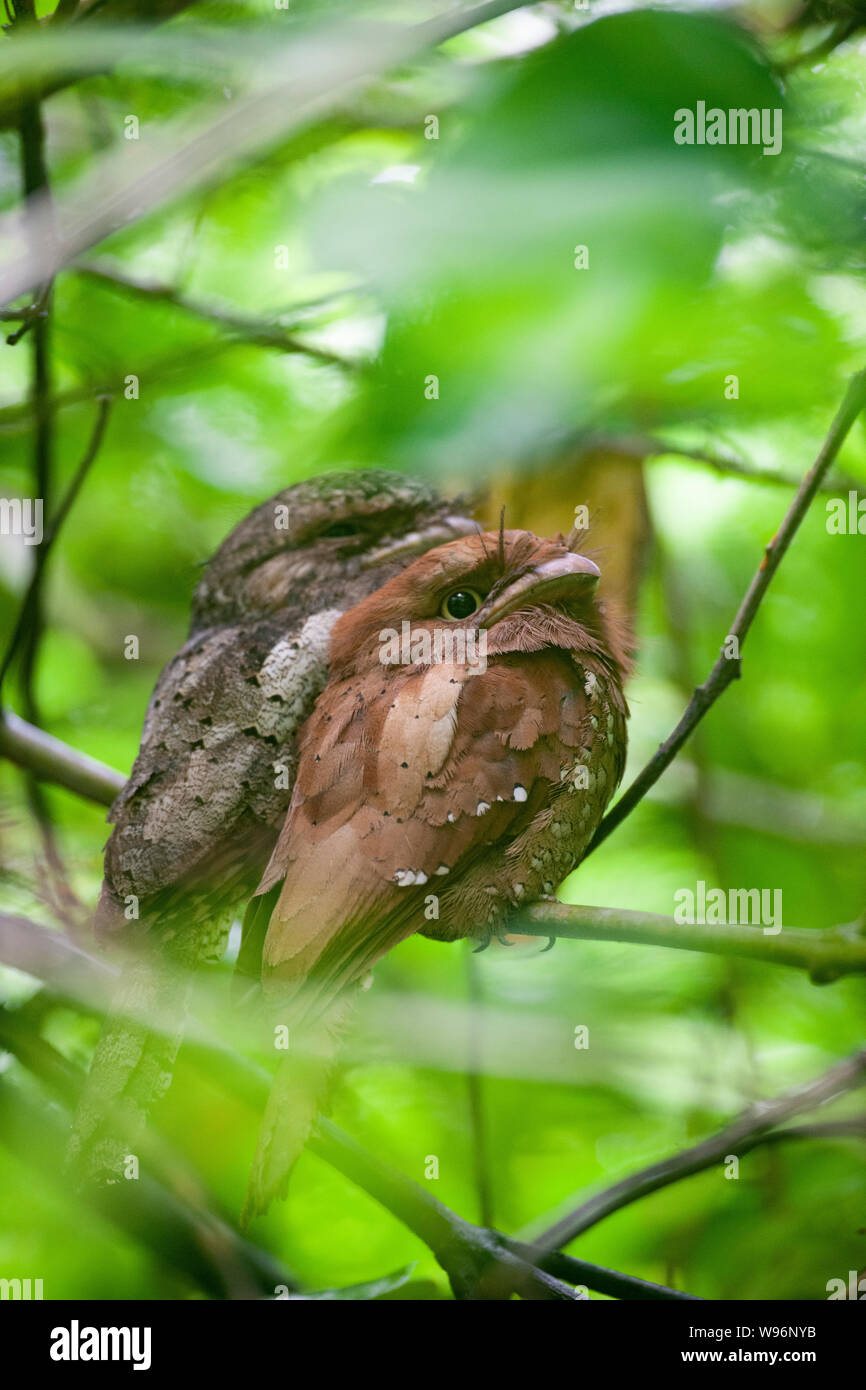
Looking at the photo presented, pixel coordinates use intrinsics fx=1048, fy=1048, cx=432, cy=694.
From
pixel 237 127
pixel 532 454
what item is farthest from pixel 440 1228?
pixel 237 127

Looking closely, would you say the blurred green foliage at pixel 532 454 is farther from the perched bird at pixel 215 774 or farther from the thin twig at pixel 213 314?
the perched bird at pixel 215 774

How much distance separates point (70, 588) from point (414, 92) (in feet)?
3.51

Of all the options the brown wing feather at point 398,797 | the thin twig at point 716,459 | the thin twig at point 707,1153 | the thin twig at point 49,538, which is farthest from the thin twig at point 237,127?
the thin twig at point 707,1153

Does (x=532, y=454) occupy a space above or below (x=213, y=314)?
below

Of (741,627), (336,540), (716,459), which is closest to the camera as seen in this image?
(741,627)

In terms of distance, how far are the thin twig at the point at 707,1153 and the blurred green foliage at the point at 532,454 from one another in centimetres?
4

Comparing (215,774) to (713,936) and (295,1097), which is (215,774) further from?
(713,936)

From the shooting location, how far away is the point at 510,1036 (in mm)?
1570

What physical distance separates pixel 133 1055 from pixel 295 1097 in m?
0.21

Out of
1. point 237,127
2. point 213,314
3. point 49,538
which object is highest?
point 237,127

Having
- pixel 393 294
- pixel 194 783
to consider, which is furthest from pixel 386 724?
pixel 393 294

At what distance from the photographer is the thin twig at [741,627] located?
1341 mm

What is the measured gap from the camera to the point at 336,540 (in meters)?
1.49

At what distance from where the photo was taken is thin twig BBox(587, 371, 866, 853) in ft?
4.40
